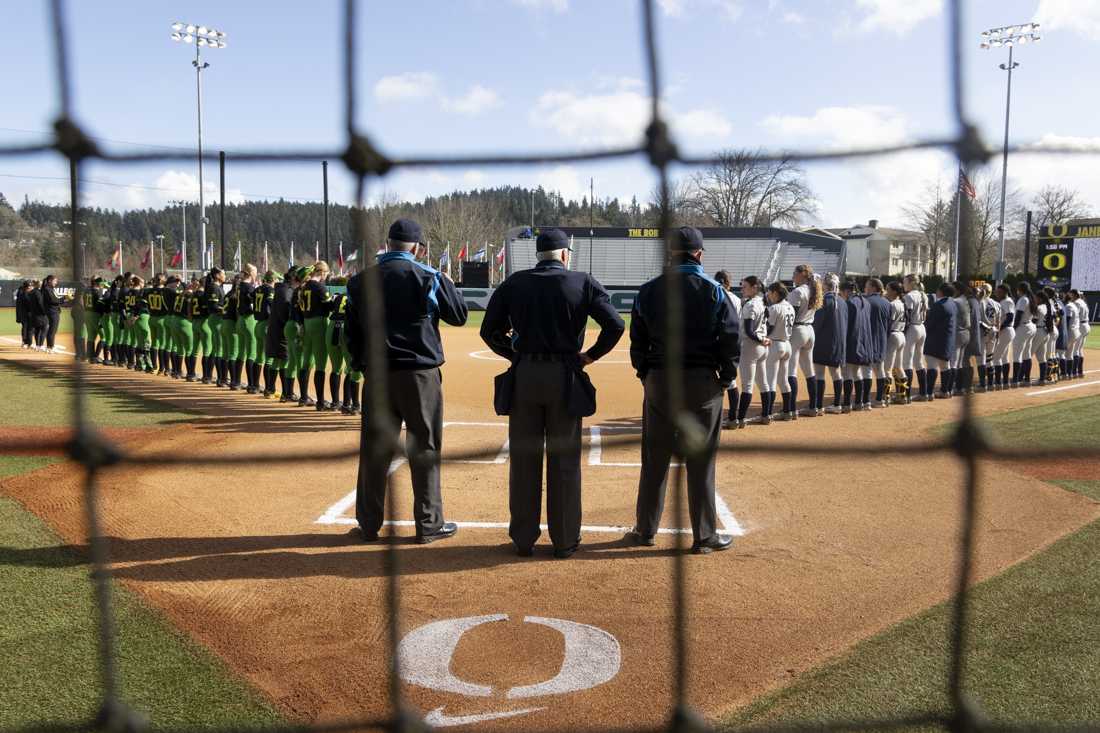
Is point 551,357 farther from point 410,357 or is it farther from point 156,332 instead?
point 156,332

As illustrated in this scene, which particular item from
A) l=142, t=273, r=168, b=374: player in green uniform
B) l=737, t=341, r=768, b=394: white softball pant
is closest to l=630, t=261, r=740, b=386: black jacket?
l=737, t=341, r=768, b=394: white softball pant

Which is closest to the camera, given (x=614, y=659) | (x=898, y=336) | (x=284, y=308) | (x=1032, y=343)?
(x=614, y=659)

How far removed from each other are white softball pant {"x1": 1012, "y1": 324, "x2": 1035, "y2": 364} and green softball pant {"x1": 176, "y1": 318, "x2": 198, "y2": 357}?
40.3 feet

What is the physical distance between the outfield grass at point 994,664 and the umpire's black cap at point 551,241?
8.02 feet

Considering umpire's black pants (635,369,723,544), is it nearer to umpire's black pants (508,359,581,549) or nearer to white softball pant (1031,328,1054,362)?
umpire's black pants (508,359,581,549)

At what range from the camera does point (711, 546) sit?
4.64m

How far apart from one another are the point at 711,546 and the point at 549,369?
134cm

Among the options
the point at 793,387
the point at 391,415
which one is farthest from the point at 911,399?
the point at 391,415

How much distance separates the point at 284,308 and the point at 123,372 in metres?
6.37

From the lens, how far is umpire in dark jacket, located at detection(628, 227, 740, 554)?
Answer: 14.4 ft

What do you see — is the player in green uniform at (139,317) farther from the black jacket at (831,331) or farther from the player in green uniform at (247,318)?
the black jacket at (831,331)

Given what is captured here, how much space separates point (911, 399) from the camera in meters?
10.8

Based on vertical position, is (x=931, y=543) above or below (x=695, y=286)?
below

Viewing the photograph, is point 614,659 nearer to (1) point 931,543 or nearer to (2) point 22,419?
(1) point 931,543
